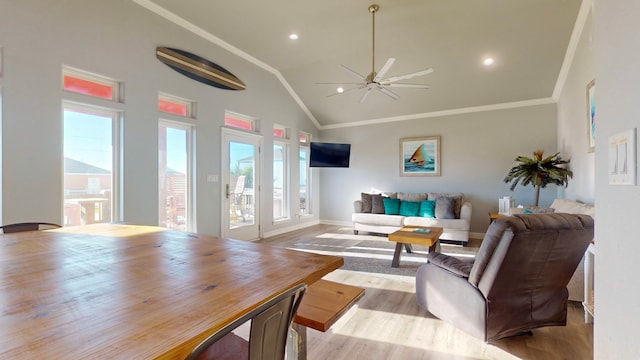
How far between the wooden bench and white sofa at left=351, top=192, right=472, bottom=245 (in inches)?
169

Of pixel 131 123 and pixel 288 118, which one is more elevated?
pixel 288 118

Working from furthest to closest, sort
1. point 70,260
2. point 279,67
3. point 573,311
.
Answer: point 279,67 → point 573,311 → point 70,260

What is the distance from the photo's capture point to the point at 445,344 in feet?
6.69

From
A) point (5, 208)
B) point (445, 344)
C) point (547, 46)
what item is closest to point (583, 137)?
point (547, 46)

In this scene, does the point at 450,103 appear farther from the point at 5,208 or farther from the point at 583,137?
the point at 5,208

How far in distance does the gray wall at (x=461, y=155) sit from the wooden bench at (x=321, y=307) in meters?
5.37

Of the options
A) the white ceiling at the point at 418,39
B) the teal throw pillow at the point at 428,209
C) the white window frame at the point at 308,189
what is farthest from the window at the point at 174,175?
the teal throw pillow at the point at 428,209

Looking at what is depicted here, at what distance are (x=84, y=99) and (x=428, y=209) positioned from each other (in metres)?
5.61

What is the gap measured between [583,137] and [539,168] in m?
0.91

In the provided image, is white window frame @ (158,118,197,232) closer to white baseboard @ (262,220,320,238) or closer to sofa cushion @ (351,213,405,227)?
white baseboard @ (262,220,320,238)

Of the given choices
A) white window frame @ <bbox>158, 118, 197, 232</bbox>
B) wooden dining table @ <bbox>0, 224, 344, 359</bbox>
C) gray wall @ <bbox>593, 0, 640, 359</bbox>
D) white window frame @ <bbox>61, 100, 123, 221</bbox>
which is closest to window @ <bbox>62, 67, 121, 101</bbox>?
white window frame @ <bbox>61, 100, 123, 221</bbox>

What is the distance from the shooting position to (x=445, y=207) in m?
5.41

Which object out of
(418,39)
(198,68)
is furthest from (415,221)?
(198,68)

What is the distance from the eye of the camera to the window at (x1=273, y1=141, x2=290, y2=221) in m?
6.15
